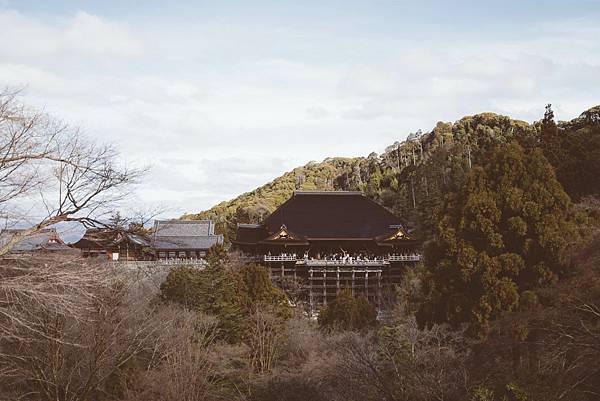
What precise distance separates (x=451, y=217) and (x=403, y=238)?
623 inches

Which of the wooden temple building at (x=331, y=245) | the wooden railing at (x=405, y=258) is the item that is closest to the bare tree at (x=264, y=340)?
the wooden temple building at (x=331, y=245)

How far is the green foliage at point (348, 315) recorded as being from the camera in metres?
19.1

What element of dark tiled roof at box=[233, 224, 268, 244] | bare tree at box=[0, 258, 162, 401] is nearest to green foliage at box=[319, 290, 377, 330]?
bare tree at box=[0, 258, 162, 401]

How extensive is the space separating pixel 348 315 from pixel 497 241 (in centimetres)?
725

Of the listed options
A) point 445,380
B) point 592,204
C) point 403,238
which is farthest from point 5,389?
point 403,238

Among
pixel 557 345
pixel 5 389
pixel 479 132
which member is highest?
pixel 479 132

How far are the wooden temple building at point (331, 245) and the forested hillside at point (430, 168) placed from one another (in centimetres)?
289

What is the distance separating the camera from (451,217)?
14.2m

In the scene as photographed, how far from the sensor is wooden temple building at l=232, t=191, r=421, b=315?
94.7ft

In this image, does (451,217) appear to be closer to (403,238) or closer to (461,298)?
(461,298)

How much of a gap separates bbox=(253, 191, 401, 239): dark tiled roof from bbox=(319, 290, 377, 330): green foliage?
10453mm

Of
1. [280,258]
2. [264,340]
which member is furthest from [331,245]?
[264,340]

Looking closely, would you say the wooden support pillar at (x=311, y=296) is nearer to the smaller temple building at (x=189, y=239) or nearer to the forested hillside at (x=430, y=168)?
the smaller temple building at (x=189, y=239)

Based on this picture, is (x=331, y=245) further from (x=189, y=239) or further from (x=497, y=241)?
(x=497, y=241)
